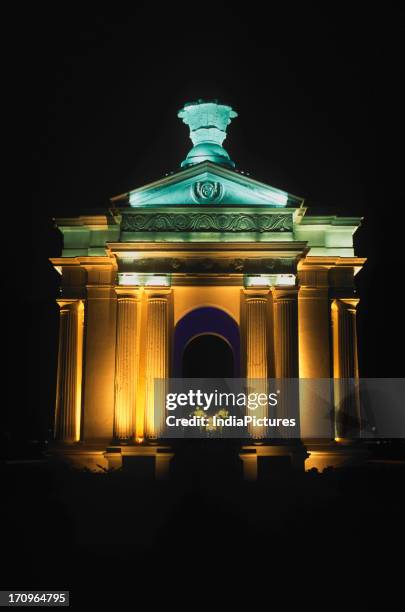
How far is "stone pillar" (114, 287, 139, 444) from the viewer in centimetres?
3862

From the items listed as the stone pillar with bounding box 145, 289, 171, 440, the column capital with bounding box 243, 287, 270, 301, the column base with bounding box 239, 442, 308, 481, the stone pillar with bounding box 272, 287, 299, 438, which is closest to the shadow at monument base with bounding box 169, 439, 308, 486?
the column base with bounding box 239, 442, 308, 481

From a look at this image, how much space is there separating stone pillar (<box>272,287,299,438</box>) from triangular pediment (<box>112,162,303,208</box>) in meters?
4.24

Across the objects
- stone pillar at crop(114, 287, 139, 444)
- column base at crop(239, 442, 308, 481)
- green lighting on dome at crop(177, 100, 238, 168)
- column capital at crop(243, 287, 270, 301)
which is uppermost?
green lighting on dome at crop(177, 100, 238, 168)

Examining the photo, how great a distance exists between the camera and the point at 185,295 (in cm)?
4150

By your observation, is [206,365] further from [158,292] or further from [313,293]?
[158,292]

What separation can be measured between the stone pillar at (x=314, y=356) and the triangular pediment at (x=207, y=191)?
12.5ft

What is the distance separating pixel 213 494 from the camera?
31078mm

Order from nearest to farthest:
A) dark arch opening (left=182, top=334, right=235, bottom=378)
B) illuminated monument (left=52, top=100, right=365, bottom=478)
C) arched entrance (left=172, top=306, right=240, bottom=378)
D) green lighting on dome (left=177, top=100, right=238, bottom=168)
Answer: illuminated monument (left=52, top=100, right=365, bottom=478) < arched entrance (left=172, top=306, right=240, bottom=378) < green lighting on dome (left=177, top=100, right=238, bottom=168) < dark arch opening (left=182, top=334, right=235, bottom=378)

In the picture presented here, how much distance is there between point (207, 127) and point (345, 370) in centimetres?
1420

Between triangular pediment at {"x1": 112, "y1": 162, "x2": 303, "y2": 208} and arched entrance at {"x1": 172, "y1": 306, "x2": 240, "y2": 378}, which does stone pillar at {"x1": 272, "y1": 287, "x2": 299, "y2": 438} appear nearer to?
arched entrance at {"x1": 172, "y1": 306, "x2": 240, "y2": 378}

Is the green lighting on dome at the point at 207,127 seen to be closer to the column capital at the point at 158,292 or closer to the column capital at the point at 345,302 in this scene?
the column capital at the point at 158,292

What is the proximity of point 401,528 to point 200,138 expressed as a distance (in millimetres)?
25266

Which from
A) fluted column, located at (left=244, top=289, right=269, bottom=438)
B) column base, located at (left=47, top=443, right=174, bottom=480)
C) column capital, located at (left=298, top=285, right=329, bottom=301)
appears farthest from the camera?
column capital, located at (left=298, top=285, right=329, bottom=301)

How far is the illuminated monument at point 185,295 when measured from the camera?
39188 mm
